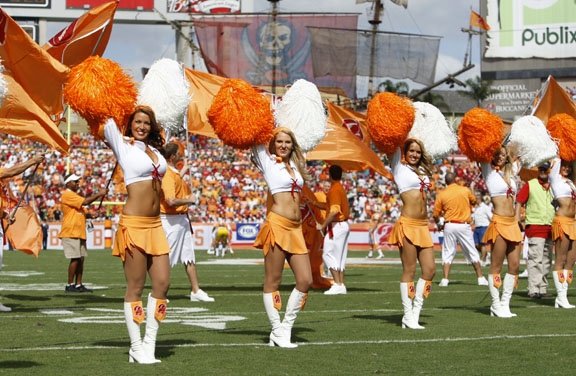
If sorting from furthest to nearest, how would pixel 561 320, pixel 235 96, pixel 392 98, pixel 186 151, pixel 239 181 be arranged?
pixel 239 181, pixel 186 151, pixel 561 320, pixel 392 98, pixel 235 96

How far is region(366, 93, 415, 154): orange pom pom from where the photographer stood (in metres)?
11.1

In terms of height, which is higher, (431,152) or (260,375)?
(431,152)

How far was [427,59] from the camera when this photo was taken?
6688 centimetres

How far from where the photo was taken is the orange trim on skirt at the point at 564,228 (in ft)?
46.3

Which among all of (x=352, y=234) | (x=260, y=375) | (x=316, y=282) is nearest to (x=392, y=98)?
(x=260, y=375)

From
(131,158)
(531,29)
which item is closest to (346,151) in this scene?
(131,158)

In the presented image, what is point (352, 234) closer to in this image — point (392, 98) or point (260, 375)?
point (392, 98)

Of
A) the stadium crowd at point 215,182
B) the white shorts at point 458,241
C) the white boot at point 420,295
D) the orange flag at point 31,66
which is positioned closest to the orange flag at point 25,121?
the orange flag at point 31,66

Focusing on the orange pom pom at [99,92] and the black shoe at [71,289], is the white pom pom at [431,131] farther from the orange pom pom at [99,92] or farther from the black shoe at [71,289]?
the black shoe at [71,289]

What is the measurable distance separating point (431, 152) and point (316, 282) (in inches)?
Result: 244

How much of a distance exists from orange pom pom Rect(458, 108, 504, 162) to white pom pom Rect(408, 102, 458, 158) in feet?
1.11

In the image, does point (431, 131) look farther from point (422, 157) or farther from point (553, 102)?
point (553, 102)

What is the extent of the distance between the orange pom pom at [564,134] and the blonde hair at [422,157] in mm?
2727

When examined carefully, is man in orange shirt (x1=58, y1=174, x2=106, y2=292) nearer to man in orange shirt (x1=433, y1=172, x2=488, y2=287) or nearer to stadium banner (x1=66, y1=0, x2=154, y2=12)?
man in orange shirt (x1=433, y1=172, x2=488, y2=287)
